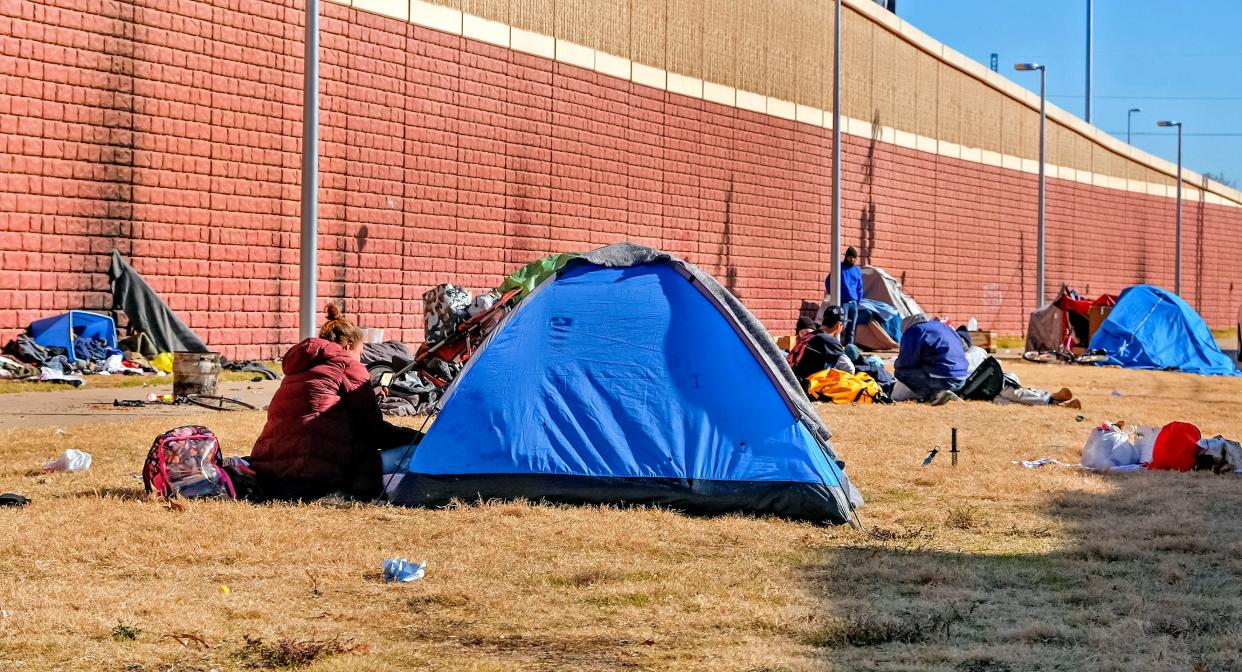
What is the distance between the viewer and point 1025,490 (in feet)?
30.9

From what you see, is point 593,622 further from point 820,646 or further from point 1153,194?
point 1153,194

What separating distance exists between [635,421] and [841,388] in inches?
290

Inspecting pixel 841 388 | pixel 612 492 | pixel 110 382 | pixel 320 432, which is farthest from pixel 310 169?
pixel 612 492

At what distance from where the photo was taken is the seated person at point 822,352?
1568 centimetres

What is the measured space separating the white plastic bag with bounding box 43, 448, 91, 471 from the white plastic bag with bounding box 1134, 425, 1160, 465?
292 inches

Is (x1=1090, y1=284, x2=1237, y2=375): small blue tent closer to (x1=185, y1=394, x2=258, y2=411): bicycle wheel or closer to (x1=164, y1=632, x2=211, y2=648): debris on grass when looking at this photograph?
(x1=185, y1=394, x2=258, y2=411): bicycle wheel

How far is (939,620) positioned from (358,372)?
13.9ft

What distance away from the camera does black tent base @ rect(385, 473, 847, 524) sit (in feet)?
26.7

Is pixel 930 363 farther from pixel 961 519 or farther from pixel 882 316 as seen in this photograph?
pixel 882 316

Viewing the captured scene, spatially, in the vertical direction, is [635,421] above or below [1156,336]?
below

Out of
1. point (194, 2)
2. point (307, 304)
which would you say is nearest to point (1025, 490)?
point (307, 304)

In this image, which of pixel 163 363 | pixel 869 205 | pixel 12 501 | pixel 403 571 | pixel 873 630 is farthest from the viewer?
pixel 869 205

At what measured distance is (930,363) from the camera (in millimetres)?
15977

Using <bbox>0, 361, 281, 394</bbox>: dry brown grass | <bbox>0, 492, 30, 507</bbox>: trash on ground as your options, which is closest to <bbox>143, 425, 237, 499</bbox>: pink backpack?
<bbox>0, 492, 30, 507</bbox>: trash on ground
